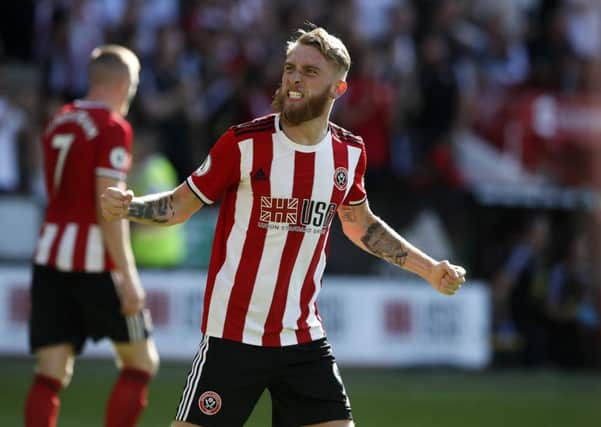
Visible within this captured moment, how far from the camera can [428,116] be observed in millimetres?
14820

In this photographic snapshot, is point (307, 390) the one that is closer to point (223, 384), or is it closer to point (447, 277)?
point (223, 384)

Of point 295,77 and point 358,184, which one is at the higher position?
point 295,77

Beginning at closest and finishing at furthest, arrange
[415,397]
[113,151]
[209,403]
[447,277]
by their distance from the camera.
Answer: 1. [209,403]
2. [447,277]
3. [113,151]
4. [415,397]

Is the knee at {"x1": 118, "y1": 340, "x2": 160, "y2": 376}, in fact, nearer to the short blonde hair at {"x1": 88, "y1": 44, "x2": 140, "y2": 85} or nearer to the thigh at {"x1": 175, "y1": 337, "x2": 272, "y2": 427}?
the short blonde hair at {"x1": 88, "y1": 44, "x2": 140, "y2": 85}

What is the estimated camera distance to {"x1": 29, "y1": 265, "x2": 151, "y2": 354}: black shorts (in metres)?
7.09

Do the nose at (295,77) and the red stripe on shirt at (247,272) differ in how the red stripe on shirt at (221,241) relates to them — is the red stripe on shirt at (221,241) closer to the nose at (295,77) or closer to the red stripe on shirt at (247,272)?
the red stripe on shirt at (247,272)

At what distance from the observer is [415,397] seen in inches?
429

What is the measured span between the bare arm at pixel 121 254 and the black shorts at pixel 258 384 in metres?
1.78

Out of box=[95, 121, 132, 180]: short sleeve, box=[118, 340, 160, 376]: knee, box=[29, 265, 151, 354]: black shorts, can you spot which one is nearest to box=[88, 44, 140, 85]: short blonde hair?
box=[95, 121, 132, 180]: short sleeve

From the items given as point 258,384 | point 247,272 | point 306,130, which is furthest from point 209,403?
point 306,130

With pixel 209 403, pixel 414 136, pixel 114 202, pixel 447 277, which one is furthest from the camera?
pixel 414 136

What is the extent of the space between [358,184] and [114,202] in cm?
117

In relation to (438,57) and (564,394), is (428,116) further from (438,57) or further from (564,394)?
(564,394)

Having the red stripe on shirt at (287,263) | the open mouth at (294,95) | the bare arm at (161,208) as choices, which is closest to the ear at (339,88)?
the open mouth at (294,95)
